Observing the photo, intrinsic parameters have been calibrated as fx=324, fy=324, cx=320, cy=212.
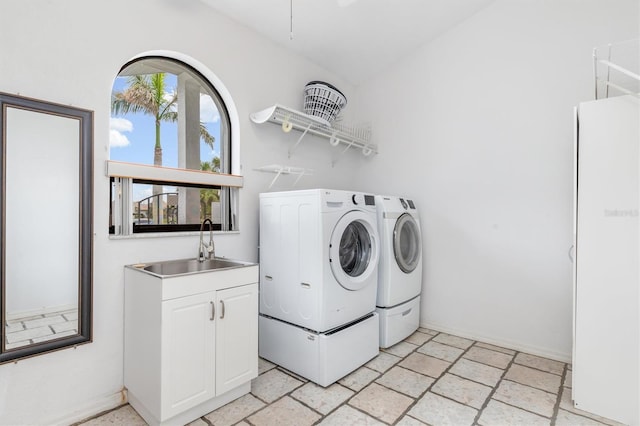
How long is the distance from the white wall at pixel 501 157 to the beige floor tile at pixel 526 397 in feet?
2.27

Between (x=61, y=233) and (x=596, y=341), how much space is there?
310 centimetres

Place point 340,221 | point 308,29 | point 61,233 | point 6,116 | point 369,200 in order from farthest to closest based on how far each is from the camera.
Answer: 1. point 308,29
2. point 369,200
3. point 340,221
4. point 61,233
5. point 6,116

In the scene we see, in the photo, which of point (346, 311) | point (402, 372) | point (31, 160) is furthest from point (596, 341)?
point (31, 160)

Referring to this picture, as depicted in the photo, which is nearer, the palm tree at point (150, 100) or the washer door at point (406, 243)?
the palm tree at point (150, 100)

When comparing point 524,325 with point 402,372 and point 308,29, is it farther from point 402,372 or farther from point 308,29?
point 308,29

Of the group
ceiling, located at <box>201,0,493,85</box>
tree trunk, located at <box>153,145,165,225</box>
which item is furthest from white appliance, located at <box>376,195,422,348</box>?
tree trunk, located at <box>153,145,165,225</box>

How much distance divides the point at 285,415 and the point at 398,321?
137 cm

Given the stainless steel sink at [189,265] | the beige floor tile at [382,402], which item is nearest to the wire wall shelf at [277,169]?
the stainless steel sink at [189,265]

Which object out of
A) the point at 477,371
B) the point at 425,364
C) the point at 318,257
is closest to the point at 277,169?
the point at 318,257

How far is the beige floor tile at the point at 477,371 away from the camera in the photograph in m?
2.28

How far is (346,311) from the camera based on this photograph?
235 cm

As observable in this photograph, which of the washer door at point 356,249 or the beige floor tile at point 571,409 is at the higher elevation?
the washer door at point 356,249

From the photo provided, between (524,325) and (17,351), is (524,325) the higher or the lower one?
the lower one

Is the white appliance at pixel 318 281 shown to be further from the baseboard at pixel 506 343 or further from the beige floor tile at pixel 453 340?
the baseboard at pixel 506 343
